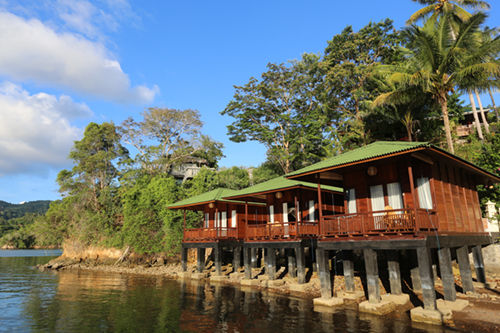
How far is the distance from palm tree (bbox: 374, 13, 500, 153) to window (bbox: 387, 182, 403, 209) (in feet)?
30.9

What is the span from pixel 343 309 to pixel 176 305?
8.14 m

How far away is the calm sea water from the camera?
37.9 feet

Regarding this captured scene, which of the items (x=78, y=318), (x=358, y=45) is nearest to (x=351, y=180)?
(x=78, y=318)

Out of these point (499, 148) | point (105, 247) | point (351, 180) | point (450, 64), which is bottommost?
point (105, 247)

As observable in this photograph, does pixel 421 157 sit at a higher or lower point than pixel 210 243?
higher

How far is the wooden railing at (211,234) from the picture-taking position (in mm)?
25500

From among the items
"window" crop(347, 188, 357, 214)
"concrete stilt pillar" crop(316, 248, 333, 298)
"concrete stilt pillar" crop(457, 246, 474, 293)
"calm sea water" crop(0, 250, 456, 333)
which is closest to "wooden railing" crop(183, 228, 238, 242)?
"calm sea water" crop(0, 250, 456, 333)

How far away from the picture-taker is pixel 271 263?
20953 millimetres

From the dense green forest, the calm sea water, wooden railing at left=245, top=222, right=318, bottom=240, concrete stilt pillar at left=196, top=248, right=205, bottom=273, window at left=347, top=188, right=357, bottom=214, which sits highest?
the dense green forest

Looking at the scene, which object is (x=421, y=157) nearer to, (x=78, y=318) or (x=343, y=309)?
(x=343, y=309)

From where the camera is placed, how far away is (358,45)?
115ft

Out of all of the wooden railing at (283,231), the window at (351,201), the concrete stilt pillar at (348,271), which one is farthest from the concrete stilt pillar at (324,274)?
the wooden railing at (283,231)

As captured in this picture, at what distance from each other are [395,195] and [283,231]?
7.21 m

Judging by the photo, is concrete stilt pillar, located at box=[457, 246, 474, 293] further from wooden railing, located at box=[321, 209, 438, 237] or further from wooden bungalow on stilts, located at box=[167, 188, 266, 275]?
wooden bungalow on stilts, located at box=[167, 188, 266, 275]
